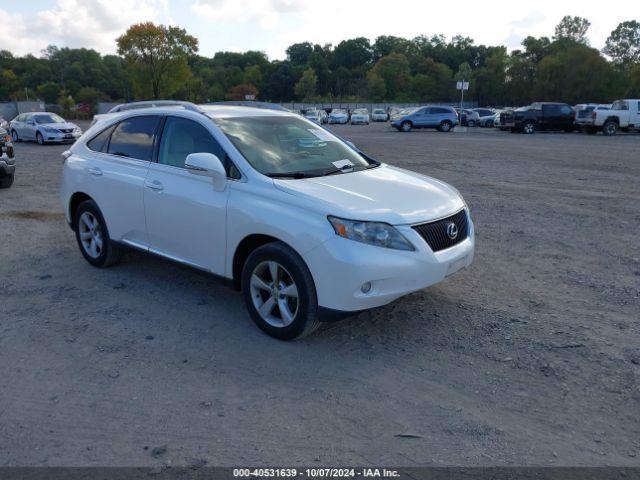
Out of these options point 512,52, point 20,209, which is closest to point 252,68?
point 512,52

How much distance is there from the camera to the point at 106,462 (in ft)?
9.94

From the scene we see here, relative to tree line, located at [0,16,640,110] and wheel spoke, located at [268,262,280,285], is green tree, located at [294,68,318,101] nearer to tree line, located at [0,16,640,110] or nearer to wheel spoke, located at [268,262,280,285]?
tree line, located at [0,16,640,110]

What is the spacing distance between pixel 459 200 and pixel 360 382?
195cm

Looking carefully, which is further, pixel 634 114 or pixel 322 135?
pixel 634 114

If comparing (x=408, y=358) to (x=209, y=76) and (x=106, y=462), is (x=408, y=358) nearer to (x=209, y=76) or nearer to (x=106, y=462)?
(x=106, y=462)

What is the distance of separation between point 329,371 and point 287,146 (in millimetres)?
2171

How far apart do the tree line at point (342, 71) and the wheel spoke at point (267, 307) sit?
6040 centimetres

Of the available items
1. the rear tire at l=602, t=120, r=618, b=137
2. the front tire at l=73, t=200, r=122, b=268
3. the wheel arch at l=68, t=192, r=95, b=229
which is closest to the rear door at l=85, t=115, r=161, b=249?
the front tire at l=73, t=200, r=122, b=268

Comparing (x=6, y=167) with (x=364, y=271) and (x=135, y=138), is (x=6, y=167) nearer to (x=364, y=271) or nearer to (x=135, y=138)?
(x=135, y=138)

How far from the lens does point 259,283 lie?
4.50 meters

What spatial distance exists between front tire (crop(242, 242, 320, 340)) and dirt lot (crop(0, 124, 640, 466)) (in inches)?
7.2

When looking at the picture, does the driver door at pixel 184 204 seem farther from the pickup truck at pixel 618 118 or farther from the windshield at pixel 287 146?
the pickup truck at pixel 618 118

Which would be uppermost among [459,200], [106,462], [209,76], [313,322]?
[209,76]

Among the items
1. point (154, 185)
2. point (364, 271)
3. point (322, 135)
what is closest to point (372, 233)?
point (364, 271)
